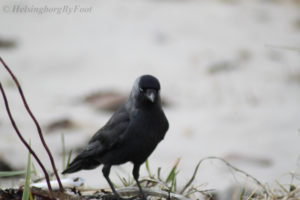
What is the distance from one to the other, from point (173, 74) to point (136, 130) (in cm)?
428

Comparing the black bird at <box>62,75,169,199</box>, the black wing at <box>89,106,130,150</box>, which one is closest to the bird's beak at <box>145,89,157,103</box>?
the black bird at <box>62,75,169,199</box>

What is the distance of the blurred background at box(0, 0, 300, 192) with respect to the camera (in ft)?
19.2

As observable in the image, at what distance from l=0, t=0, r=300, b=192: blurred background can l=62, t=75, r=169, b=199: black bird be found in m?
1.67

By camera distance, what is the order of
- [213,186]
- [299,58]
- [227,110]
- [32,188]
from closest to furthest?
[32,188] → [213,186] → [227,110] → [299,58]

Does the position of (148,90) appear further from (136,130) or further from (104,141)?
(104,141)

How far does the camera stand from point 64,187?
124 inches

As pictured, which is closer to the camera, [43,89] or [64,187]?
[64,187]

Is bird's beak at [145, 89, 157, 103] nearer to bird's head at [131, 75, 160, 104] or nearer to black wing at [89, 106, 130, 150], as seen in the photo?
bird's head at [131, 75, 160, 104]

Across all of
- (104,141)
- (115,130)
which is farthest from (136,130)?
(104,141)

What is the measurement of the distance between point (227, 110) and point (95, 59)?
208 cm

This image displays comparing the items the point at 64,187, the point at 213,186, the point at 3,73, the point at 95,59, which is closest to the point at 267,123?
the point at 213,186

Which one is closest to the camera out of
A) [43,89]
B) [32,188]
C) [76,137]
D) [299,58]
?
[32,188]

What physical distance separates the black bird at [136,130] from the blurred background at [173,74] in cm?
167

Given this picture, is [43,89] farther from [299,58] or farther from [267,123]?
[299,58]
